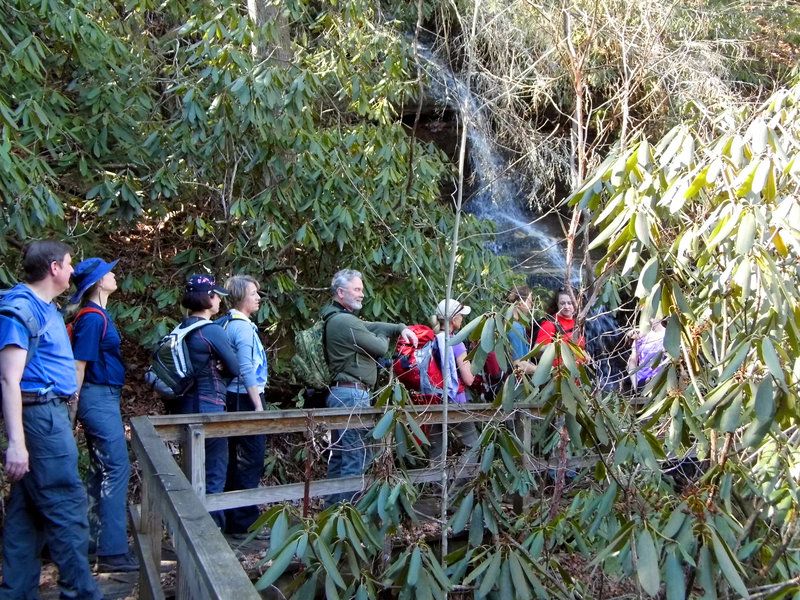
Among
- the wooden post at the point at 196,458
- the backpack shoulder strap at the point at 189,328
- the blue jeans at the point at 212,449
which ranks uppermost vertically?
the backpack shoulder strap at the point at 189,328

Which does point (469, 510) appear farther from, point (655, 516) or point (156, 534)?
point (156, 534)

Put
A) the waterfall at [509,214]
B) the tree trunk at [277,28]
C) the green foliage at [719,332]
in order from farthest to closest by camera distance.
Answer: the waterfall at [509,214]
the tree trunk at [277,28]
the green foliage at [719,332]

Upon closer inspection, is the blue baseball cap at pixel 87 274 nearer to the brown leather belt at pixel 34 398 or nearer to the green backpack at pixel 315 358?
the brown leather belt at pixel 34 398

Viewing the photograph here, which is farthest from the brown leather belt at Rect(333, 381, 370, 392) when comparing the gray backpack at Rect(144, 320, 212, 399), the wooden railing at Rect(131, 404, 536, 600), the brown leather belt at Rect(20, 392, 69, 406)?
the brown leather belt at Rect(20, 392, 69, 406)

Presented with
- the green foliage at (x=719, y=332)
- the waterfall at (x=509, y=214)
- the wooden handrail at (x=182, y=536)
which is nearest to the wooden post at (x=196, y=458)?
the wooden handrail at (x=182, y=536)

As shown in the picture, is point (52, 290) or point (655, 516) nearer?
point (655, 516)

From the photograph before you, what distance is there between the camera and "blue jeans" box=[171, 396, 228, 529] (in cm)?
467

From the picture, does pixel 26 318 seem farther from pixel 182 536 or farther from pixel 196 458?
pixel 182 536

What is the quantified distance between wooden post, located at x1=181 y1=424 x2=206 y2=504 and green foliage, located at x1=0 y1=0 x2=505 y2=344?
2.22 m

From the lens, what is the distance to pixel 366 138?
718cm

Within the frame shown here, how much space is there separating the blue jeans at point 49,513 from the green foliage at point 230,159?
93.9 inches

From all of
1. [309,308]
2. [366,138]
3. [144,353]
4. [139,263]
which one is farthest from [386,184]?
[144,353]

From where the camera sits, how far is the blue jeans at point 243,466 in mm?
4953

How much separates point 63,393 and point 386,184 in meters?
3.95
